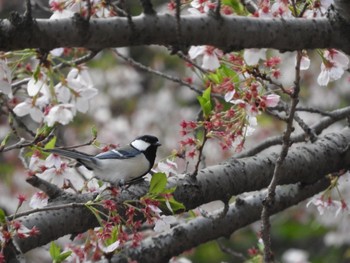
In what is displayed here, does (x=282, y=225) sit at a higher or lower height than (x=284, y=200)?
A: lower

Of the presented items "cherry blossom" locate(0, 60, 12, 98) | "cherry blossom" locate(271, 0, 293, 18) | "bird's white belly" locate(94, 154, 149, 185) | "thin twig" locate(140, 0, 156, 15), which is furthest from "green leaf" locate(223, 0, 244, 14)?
"bird's white belly" locate(94, 154, 149, 185)

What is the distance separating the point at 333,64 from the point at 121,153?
1127mm

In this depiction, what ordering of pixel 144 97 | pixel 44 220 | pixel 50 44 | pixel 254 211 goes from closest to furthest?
pixel 50 44 < pixel 44 220 < pixel 254 211 < pixel 144 97

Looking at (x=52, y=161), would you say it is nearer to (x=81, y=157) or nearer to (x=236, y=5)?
(x=81, y=157)

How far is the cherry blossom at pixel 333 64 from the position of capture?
2.66 meters

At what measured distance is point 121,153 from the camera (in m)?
3.42

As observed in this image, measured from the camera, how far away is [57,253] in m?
2.73

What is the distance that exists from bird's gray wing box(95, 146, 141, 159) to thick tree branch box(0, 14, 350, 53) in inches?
46.1

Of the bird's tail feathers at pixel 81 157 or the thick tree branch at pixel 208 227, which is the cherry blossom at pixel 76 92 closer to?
the bird's tail feathers at pixel 81 157

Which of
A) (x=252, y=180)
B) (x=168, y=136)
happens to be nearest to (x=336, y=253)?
(x=168, y=136)

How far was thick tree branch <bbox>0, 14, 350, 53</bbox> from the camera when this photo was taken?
6.85 feet

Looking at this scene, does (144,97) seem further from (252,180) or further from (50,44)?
(50,44)

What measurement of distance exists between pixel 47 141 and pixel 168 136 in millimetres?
5318

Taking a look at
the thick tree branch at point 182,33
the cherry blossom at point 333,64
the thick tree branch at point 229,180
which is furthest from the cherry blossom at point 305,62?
the thick tree branch at point 229,180
